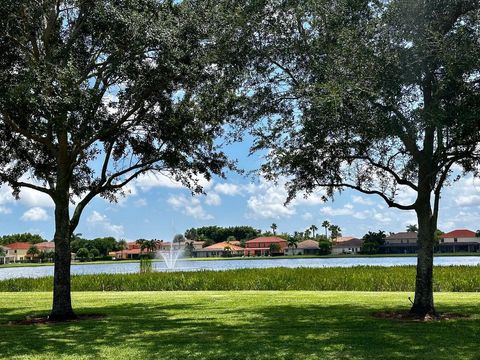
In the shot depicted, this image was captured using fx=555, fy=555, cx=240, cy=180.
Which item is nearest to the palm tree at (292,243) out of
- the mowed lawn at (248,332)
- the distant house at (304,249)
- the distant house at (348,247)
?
the distant house at (304,249)

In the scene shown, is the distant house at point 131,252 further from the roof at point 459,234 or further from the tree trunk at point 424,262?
the tree trunk at point 424,262

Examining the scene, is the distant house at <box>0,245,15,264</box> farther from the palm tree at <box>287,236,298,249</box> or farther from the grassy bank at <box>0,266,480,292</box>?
the grassy bank at <box>0,266,480,292</box>

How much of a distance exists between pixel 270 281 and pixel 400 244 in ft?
334

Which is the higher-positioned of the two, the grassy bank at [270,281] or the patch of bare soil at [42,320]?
the grassy bank at [270,281]

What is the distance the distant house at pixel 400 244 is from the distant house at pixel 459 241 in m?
5.91

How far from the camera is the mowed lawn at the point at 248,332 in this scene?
1048 cm

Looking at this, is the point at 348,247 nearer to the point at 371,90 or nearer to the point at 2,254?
the point at 2,254

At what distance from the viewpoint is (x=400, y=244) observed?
4756 inches

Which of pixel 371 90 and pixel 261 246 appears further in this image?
pixel 261 246

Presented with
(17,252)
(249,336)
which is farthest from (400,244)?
(249,336)

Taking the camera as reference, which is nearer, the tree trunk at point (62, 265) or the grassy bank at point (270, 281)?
the tree trunk at point (62, 265)

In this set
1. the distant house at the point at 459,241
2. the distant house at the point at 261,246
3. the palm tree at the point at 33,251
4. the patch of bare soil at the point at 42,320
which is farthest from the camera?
the distant house at the point at 261,246

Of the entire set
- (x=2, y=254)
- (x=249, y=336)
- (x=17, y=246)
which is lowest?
(x=249, y=336)

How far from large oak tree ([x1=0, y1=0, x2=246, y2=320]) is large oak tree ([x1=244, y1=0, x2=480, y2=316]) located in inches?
64.4
